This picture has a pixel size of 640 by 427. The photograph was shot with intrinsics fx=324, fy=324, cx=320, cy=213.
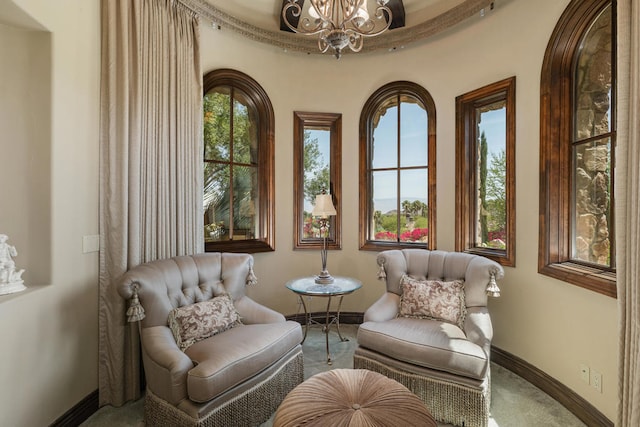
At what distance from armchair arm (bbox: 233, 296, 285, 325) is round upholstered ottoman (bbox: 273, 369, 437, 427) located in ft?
2.91

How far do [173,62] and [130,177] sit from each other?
1076mm

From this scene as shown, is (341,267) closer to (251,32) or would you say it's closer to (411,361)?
(411,361)

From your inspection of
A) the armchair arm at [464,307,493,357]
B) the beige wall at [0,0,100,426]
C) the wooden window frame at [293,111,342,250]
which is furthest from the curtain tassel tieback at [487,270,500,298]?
the beige wall at [0,0,100,426]

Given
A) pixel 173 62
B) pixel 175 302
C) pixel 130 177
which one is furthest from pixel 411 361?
pixel 173 62

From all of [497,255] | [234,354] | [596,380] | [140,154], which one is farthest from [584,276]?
[140,154]

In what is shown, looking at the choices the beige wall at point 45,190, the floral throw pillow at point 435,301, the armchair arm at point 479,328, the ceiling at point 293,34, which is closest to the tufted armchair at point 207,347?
the beige wall at point 45,190

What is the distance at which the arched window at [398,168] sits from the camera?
140 inches

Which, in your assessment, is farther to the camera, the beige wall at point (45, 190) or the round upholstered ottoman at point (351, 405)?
the beige wall at point (45, 190)

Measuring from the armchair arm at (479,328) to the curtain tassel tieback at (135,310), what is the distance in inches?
84.3

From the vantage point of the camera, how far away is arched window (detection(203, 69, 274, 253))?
10.9 ft

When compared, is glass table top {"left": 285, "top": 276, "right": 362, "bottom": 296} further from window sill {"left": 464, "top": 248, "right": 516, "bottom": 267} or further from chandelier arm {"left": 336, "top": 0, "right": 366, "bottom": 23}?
chandelier arm {"left": 336, "top": 0, "right": 366, "bottom": 23}

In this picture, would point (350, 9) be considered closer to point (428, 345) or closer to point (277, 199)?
point (277, 199)

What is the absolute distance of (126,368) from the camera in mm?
2344

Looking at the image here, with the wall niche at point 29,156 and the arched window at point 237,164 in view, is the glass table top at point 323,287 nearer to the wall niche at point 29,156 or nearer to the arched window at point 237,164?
the arched window at point 237,164
